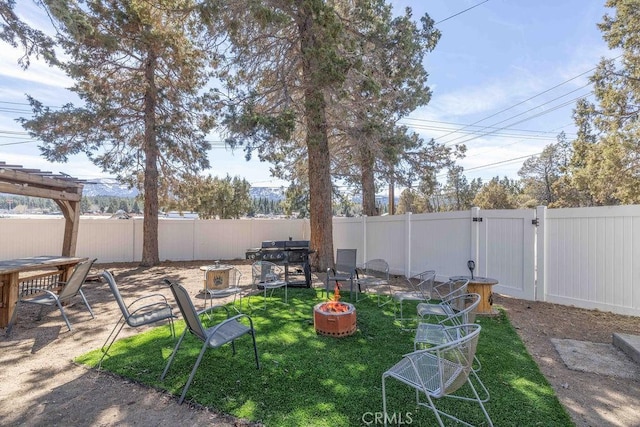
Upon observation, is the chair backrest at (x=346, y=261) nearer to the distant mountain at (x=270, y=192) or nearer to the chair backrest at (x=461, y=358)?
the chair backrest at (x=461, y=358)

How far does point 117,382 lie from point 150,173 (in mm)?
8227

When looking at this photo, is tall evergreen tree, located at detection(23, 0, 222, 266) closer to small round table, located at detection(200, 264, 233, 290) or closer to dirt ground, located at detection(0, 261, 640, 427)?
small round table, located at detection(200, 264, 233, 290)

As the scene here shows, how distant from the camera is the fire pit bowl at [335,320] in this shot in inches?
151

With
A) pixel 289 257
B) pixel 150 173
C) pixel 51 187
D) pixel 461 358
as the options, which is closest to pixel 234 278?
pixel 289 257

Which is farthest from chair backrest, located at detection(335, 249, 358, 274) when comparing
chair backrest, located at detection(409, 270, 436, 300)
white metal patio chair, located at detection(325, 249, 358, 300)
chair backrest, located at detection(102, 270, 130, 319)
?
chair backrest, located at detection(102, 270, 130, 319)

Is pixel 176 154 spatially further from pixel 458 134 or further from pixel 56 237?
pixel 458 134

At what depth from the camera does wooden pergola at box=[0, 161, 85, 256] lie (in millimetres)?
4980

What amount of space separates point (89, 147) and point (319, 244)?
748cm

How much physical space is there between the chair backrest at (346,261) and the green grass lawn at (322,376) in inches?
68.5

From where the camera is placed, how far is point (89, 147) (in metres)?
9.31

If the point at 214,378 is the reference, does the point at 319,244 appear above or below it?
above

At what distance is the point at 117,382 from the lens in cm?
287

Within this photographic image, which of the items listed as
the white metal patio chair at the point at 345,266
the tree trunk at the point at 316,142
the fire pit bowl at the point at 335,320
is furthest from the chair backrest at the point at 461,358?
the tree trunk at the point at 316,142

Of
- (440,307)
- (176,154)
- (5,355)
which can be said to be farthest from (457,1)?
(5,355)
